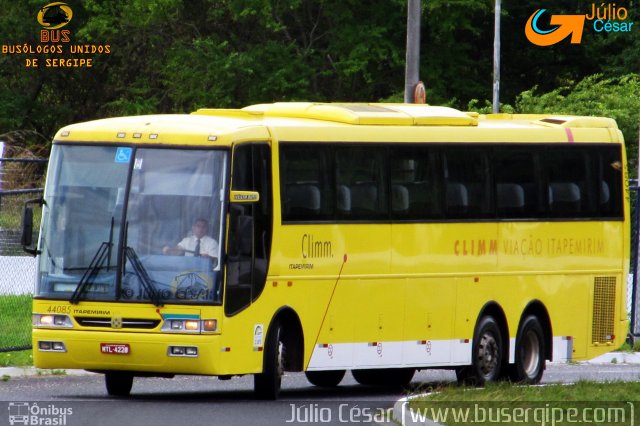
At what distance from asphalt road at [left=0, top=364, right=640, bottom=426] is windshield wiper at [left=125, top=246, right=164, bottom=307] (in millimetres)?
1013

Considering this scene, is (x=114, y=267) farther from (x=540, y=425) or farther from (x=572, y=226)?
(x=572, y=226)

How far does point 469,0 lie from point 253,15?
27.6ft

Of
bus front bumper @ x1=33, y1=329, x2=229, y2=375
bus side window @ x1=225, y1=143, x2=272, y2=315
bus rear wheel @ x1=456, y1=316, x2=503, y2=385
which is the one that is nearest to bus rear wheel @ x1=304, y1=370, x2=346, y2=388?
bus rear wheel @ x1=456, y1=316, x2=503, y2=385

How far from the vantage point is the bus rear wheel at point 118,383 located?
16.4 meters

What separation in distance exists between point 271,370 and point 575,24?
39315 millimetres

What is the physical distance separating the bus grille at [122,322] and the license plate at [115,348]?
0.65ft

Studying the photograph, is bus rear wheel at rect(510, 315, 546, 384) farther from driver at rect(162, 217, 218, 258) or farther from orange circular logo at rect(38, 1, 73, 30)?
orange circular logo at rect(38, 1, 73, 30)

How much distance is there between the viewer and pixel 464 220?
18.5 metres

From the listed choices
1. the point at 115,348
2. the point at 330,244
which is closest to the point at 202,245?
the point at 115,348

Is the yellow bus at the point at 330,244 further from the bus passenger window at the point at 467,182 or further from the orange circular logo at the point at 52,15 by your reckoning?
the orange circular logo at the point at 52,15

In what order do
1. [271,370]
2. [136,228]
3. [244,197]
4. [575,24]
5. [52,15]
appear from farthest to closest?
1. [52,15]
2. [575,24]
3. [271,370]
4. [244,197]
5. [136,228]

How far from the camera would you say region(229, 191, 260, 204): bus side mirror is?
15445 mm

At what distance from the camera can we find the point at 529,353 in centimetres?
1966

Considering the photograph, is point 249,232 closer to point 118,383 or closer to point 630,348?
point 118,383
